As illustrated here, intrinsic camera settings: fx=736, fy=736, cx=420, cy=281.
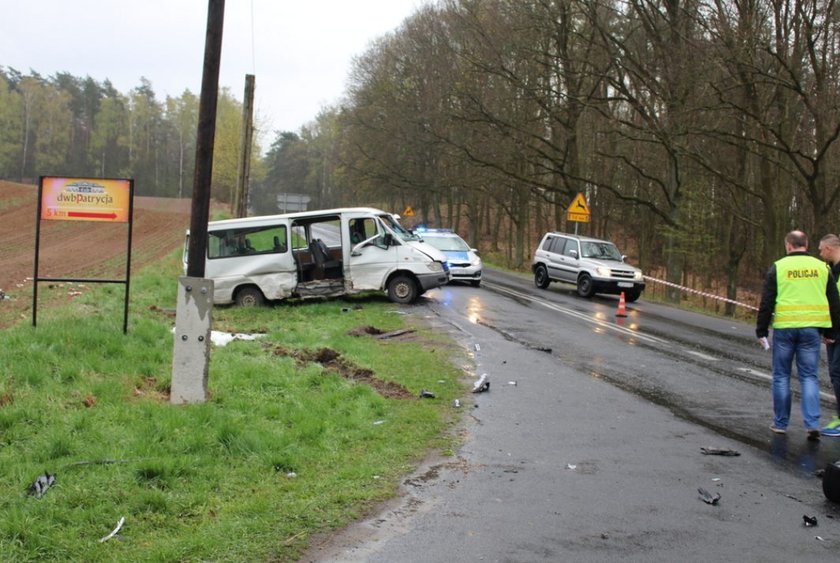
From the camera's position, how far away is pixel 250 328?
14062 millimetres

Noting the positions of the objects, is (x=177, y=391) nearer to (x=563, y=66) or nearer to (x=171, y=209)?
(x=563, y=66)

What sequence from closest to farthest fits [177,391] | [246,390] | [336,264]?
[177,391]
[246,390]
[336,264]

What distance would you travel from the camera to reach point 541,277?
25547 mm

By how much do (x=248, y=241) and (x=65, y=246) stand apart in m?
25.2

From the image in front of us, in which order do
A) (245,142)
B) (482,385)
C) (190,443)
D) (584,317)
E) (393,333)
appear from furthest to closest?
1. (245,142)
2. (584,317)
3. (393,333)
4. (482,385)
5. (190,443)

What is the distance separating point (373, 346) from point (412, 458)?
18.8ft

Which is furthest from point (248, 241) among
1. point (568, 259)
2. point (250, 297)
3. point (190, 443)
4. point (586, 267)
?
point (190, 443)

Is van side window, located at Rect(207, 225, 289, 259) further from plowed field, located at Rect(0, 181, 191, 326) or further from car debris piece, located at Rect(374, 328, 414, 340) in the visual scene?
car debris piece, located at Rect(374, 328, 414, 340)

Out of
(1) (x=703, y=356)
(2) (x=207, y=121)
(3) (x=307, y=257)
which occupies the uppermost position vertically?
(2) (x=207, y=121)

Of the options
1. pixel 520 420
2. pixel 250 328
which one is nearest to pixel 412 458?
pixel 520 420

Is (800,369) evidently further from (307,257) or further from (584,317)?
(307,257)

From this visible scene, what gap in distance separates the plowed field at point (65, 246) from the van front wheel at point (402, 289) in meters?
7.89

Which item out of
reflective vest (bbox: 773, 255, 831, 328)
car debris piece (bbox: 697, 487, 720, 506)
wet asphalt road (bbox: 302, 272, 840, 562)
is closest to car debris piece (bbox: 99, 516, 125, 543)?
wet asphalt road (bbox: 302, 272, 840, 562)

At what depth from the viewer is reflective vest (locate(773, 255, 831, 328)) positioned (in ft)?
23.5
